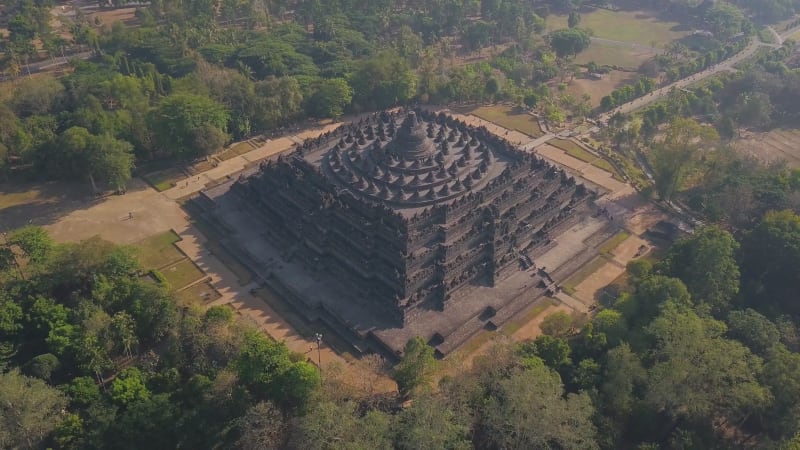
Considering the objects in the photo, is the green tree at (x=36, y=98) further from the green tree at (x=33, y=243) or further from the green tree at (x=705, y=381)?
the green tree at (x=705, y=381)

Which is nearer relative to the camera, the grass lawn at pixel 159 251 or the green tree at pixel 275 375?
the green tree at pixel 275 375

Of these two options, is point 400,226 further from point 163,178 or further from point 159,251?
point 163,178

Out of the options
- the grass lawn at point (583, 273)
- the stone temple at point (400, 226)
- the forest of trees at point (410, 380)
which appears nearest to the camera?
the forest of trees at point (410, 380)

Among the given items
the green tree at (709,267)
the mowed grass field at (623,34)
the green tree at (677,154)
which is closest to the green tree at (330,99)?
the green tree at (677,154)

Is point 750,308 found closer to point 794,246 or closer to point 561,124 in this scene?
point 794,246

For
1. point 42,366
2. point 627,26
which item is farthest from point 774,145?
point 42,366

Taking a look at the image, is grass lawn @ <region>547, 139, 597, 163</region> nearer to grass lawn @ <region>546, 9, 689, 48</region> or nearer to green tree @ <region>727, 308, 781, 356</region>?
green tree @ <region>727, 308, 781, 356</region>
